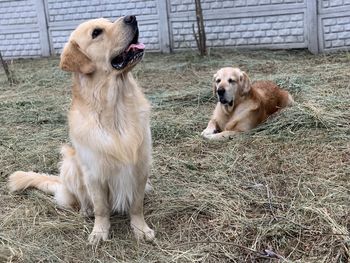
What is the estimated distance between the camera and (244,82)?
17.0 feet

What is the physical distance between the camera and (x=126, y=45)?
9.29 feet

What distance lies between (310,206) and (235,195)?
0.56 metres

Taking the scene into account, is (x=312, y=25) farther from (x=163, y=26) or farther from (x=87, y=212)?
(x=87, y=212)

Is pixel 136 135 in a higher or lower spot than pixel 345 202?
higher

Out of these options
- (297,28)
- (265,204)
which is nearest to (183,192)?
(265,204)

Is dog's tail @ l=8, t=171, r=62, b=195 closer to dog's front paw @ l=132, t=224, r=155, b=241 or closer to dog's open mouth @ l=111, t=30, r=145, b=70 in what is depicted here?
dog's front paw @ l=132, t=224, r=155, b=241

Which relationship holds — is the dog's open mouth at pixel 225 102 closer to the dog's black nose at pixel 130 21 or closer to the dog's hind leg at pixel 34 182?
the dog's hind leg at pixel 34 182

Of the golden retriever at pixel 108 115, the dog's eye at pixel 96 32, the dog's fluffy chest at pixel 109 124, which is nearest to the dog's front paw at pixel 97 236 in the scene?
the golden retriever at pixel 108 115

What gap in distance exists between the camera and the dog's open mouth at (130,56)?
283 cm

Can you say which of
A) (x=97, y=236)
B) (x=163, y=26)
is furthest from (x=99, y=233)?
(x=163, y=26)

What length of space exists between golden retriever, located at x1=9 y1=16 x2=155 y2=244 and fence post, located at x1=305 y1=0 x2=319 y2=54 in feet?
21.3

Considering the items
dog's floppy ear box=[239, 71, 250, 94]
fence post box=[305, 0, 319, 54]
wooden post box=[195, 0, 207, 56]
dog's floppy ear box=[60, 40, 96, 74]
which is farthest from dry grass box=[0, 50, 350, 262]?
wooden post box=[195, 0, 207, 56]

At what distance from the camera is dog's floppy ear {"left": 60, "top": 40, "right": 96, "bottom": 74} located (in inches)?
113

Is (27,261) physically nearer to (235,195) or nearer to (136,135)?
(136,135)
